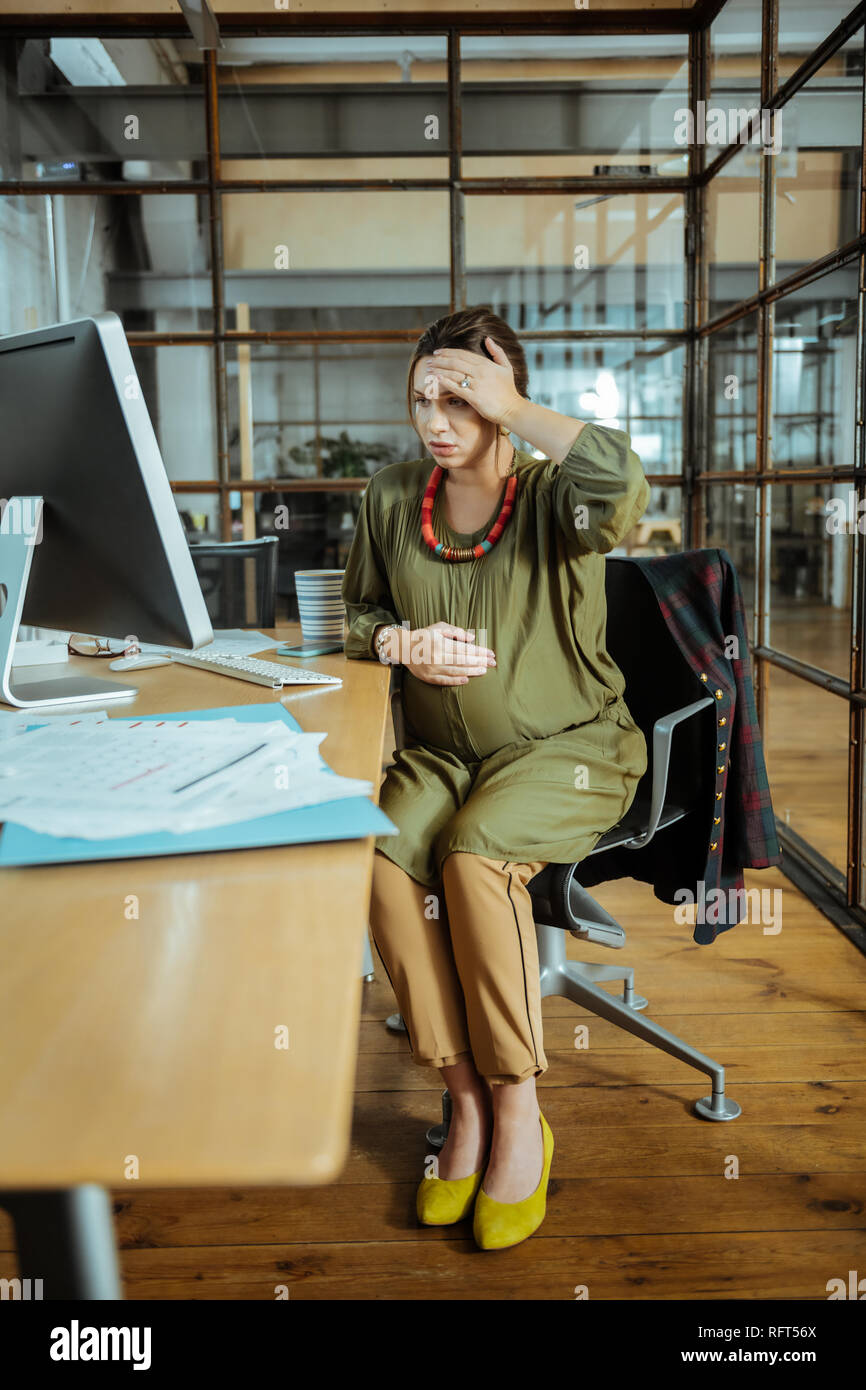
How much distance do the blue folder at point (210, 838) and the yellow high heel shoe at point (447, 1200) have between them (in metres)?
0.90

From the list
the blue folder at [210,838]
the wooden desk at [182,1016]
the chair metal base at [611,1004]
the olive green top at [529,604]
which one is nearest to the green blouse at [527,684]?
the olive green top at [529,604]

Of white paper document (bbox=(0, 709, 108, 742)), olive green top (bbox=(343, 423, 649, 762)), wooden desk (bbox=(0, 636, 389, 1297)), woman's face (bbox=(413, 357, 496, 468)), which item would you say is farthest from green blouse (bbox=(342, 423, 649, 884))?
wooden desk (bbox=(0, 636, 389, 1297))

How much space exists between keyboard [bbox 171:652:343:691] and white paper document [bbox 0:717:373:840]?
1.26ft

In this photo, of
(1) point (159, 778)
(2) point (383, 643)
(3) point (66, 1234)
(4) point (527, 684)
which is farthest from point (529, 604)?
(3) point (66, 1234)

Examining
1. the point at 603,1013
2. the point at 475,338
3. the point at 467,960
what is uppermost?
the point at 475,338

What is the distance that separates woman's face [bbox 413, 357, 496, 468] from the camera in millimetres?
1561

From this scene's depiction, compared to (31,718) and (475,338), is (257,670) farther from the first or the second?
(475,338)

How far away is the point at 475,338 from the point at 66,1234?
1366mm

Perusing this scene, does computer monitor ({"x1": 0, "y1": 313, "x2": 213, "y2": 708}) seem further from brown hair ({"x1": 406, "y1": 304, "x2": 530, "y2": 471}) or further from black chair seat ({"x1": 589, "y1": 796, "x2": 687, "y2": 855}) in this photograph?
black chair seat ({"x1": 589, "y1": 796, "x2": 687, "y2": 855})

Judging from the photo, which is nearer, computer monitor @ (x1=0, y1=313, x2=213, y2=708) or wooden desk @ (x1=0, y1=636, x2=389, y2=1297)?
wooden desk @ (x1=0, y1=636, x2=389, y2=1297)

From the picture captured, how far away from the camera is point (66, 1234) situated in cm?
62

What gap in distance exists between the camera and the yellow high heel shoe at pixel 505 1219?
55.4 inches

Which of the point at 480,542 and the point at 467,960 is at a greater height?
the point at 480,542

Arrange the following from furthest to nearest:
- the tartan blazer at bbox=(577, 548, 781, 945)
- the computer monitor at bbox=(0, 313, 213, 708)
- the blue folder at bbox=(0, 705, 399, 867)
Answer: the tartan blazer at bbox=(577, 548, 781, 945), the computer monitor at bbox=(0, 313, 213, 708), the blue folder at bbox=(0, 705, 399, 867)
